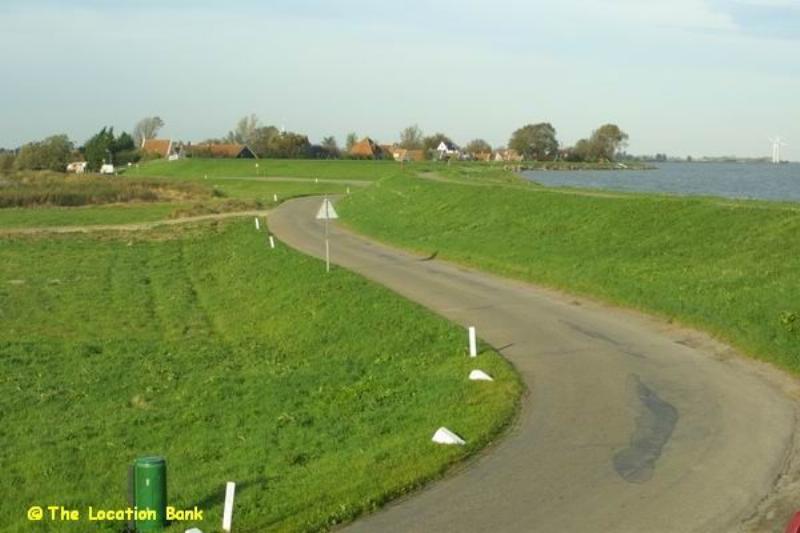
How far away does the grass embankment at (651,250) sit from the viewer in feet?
63.7

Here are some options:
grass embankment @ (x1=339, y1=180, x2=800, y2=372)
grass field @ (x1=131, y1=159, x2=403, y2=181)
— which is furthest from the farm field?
grass embankment @ (x1=339, y1=180, x2=800, y2=372)

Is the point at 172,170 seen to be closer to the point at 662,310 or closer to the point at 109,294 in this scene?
the point at 109,294

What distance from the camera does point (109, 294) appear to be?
33938 mm

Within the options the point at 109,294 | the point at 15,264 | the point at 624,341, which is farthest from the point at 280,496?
the point at 15,264

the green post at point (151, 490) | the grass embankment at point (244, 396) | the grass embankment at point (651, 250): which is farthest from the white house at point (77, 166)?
the green post at point (151, 490)

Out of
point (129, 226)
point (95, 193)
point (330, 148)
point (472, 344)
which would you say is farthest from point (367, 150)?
point (472, 344)

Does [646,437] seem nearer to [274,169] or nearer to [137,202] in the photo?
[137,202]

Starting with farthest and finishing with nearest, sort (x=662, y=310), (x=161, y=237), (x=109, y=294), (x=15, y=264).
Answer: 1. (x=161, y=237)
2. (x=15, y=264)
3. (x=109, y=294)
4. (x=662, y=310)

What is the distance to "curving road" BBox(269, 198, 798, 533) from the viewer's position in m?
9.80

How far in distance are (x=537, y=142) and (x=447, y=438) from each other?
167 metres

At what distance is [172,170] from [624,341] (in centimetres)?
12009

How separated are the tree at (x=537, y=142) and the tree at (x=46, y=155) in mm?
74036

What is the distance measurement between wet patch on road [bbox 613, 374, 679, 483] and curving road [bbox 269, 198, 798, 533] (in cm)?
2

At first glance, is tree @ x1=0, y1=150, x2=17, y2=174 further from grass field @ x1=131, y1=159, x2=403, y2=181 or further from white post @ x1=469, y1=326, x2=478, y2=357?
white post @ x1=469, y1=326, x2=478, y2=357
